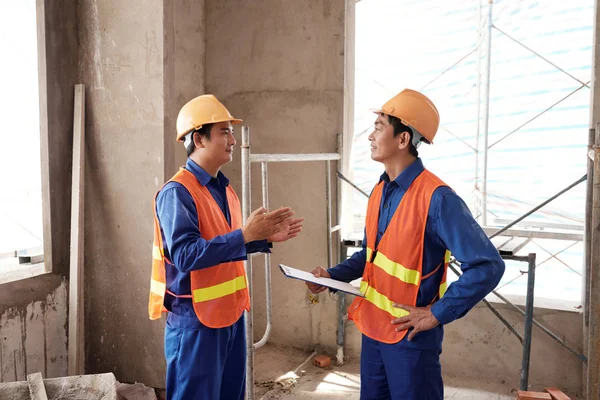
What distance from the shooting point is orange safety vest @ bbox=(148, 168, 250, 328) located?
→ 2.28 metres

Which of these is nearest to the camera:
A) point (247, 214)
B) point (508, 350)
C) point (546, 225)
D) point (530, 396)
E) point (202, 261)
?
point (202, 261)

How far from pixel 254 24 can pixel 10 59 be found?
1.93m

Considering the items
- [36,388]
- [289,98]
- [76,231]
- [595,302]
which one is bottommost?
[36,388]

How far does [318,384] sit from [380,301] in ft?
6.56

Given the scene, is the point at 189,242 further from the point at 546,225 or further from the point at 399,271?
the point at 546,225

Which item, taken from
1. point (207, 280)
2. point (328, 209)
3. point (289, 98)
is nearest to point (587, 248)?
point (328, 209)

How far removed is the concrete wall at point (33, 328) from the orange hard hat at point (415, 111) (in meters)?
2.63

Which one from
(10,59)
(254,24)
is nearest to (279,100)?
(254,24)

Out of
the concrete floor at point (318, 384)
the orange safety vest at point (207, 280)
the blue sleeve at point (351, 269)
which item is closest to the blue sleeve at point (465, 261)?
the blue sleeve at point (351, 269)

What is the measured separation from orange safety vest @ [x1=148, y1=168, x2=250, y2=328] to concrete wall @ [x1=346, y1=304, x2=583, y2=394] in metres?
2.27

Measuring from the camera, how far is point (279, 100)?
4.41 meters

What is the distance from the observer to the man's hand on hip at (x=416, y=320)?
6.59ft

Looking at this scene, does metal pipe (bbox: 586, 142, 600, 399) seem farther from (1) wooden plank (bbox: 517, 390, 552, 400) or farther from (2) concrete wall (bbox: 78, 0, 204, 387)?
(2) concrete wall (bbox: 78, 0, 204, 387)

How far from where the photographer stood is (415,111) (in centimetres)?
222
